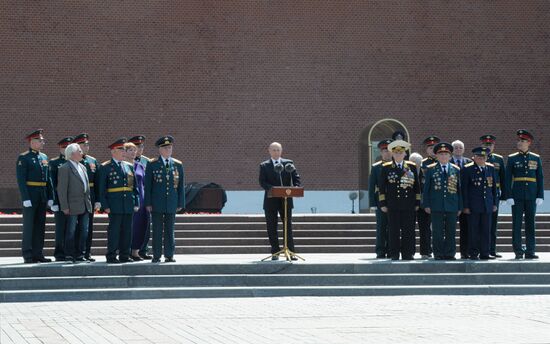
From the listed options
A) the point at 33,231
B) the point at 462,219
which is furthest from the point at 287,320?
the point at 462,219

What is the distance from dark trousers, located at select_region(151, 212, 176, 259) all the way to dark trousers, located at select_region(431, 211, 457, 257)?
3.40m

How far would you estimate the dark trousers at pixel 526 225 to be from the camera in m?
13.7

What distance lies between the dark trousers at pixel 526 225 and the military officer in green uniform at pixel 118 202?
16.5 feet

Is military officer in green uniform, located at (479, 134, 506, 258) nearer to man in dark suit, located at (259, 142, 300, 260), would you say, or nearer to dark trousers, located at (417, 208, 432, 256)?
dark trousers, located at (417, 208, 432, 256)

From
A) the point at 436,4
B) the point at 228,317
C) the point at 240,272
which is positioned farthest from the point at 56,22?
the point at 228,317

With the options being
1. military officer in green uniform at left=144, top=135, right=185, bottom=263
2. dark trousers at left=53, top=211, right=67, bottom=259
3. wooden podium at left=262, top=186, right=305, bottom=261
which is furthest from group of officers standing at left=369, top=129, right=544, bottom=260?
dark trousers at left=53, top=211, right=67, bottom=259

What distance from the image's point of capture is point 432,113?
27047 millimetres

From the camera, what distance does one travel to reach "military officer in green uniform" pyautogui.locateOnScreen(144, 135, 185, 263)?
42.1 feet

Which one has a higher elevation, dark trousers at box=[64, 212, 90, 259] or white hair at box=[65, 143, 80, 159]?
white hair at box=[65, 143, 80, 159]

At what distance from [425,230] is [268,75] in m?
13.0

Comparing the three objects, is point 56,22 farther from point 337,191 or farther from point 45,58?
point 337,191

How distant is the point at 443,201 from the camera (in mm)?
13445

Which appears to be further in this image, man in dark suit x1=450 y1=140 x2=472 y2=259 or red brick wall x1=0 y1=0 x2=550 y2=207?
red brick wall x1=0 y1=0 x2=550 y2=207

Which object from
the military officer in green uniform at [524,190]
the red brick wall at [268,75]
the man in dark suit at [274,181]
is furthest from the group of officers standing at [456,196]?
the red brick wall at [268,75]
